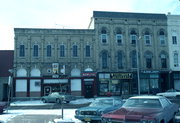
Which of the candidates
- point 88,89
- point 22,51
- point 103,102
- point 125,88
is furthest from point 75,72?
point 103,102

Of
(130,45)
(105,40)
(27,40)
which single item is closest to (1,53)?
(27,40)

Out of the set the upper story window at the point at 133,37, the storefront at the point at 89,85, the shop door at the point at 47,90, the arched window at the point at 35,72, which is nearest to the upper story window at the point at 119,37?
the upper story window at the point at 133,37

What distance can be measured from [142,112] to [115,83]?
1049 inches

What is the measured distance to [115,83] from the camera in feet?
117

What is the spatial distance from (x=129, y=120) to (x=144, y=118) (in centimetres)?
60

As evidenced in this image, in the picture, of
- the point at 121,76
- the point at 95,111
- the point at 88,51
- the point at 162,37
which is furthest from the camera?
the point at 162,37

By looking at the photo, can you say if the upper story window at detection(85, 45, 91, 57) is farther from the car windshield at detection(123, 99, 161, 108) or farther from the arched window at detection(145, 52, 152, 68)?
the car windshield at detection(123, 99, 161, 108)

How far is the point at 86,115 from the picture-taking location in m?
12.3

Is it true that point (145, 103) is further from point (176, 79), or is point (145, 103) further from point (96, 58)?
point (176, 79)

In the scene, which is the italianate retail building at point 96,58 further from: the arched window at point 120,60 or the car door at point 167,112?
Answer: the car door at point 167,112

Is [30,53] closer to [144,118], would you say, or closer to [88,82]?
[88,82]

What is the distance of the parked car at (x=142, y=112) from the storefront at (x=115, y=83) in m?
23.9

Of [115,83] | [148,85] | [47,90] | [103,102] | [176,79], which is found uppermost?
[176,79]

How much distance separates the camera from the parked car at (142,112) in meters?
8.79
